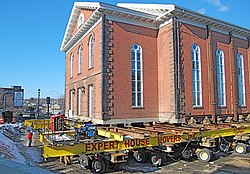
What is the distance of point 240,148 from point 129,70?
813 centimetres

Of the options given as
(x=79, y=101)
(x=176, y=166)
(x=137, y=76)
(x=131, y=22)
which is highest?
(x=131, y=22)

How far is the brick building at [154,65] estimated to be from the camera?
49.8 ft

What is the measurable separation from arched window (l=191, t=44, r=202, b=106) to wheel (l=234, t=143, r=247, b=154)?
439cm

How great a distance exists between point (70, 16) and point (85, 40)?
4140 millimetres

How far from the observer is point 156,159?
1009 centimetres

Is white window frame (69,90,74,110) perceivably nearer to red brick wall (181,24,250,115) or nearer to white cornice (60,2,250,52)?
white cornice (60,2,250,52)

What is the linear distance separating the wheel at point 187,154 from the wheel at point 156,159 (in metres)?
1.43

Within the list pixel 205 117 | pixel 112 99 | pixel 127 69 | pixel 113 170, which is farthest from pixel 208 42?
pixel 113 170

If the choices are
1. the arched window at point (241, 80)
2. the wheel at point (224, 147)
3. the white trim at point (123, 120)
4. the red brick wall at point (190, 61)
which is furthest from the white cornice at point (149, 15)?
the wheel at point (224, 147)

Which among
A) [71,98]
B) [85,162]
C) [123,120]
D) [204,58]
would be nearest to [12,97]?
[71,98]

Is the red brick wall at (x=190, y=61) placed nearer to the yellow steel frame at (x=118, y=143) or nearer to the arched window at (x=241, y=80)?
the yellow steel frame at (x=118, y=143)

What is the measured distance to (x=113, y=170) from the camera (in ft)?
30.7

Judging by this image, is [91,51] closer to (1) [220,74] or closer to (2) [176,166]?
(1) [220,74]

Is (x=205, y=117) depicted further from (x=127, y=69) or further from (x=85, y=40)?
(x=85, y=40)
